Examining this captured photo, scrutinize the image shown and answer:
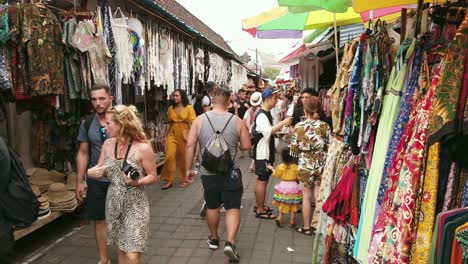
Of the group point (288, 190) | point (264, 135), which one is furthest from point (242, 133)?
point (288, 190)

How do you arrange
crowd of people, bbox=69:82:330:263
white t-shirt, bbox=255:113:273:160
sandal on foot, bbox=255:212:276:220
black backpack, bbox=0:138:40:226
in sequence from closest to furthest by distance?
1. black backpack, bbox=0:138:40:226
2. crowd of people, bbox=69:82:330:263
3. white t-shirt, bbox=255:113:273:160
4. sandal on foot, bbox=255:212:276:220

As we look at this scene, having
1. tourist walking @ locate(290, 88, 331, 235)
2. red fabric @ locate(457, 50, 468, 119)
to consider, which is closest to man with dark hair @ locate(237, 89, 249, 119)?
tourist walking @ locate(290, 88, 331, 235)

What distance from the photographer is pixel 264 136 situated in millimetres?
5391

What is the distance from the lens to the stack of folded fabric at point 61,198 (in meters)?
4.80

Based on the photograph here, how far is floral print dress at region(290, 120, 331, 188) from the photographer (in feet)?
16.4

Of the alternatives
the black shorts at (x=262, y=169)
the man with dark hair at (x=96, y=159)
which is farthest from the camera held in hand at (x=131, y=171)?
the black shorts at (x=262, y=169)

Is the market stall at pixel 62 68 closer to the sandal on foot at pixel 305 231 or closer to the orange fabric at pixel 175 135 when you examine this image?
the orange fabric at pixel 175 135

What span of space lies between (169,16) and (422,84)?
538 centimetres

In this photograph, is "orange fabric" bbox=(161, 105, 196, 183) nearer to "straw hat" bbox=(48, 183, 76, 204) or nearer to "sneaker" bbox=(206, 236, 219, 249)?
"straw hat" bbox=(48, 183, 76, 204)

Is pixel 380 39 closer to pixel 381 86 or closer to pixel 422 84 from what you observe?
pixel 381 86

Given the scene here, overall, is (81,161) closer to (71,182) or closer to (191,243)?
(71,182)

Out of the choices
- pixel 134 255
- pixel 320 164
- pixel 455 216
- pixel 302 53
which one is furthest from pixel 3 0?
pixel 302 53

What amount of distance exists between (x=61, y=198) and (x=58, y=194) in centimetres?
9

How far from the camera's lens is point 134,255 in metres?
3.31
